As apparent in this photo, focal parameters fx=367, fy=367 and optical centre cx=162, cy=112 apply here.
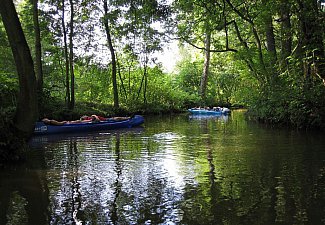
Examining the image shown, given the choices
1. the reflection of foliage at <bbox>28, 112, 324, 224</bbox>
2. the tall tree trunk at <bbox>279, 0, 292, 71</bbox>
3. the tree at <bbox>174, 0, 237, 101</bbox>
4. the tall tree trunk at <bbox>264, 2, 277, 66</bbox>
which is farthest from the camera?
the tall tree trunk at <bbox>264, 2, 277, 66</bbox>

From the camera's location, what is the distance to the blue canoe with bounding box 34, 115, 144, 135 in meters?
15.1

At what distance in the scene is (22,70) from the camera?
7855mm

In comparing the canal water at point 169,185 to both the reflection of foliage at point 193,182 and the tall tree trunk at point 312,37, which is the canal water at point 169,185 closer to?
the reflection of foliage at point 193,182

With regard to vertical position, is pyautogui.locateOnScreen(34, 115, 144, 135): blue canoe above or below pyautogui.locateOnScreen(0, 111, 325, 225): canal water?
above

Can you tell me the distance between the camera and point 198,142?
40.4 ft

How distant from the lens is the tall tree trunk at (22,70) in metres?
7.55

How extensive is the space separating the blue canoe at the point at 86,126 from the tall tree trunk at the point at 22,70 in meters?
6.94

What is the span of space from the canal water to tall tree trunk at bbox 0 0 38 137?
1050 millimetres

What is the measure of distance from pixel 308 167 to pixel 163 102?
25115 mm

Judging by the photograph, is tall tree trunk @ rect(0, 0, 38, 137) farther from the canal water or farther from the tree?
the tree

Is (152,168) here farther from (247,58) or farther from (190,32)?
(190,32)

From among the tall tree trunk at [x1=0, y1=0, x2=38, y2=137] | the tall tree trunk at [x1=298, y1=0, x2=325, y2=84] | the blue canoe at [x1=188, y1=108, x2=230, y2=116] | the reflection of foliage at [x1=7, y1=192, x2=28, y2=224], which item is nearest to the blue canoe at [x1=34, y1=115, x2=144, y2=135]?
the tall tree trunk at [x1=0, y1=0, x2=38, y2=137]

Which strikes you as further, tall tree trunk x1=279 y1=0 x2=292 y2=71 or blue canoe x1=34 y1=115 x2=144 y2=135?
blue canoe x1=34 y1=115 x2=144 y2=135

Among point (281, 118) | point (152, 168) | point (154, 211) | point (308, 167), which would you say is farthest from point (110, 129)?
point (154, 211)
